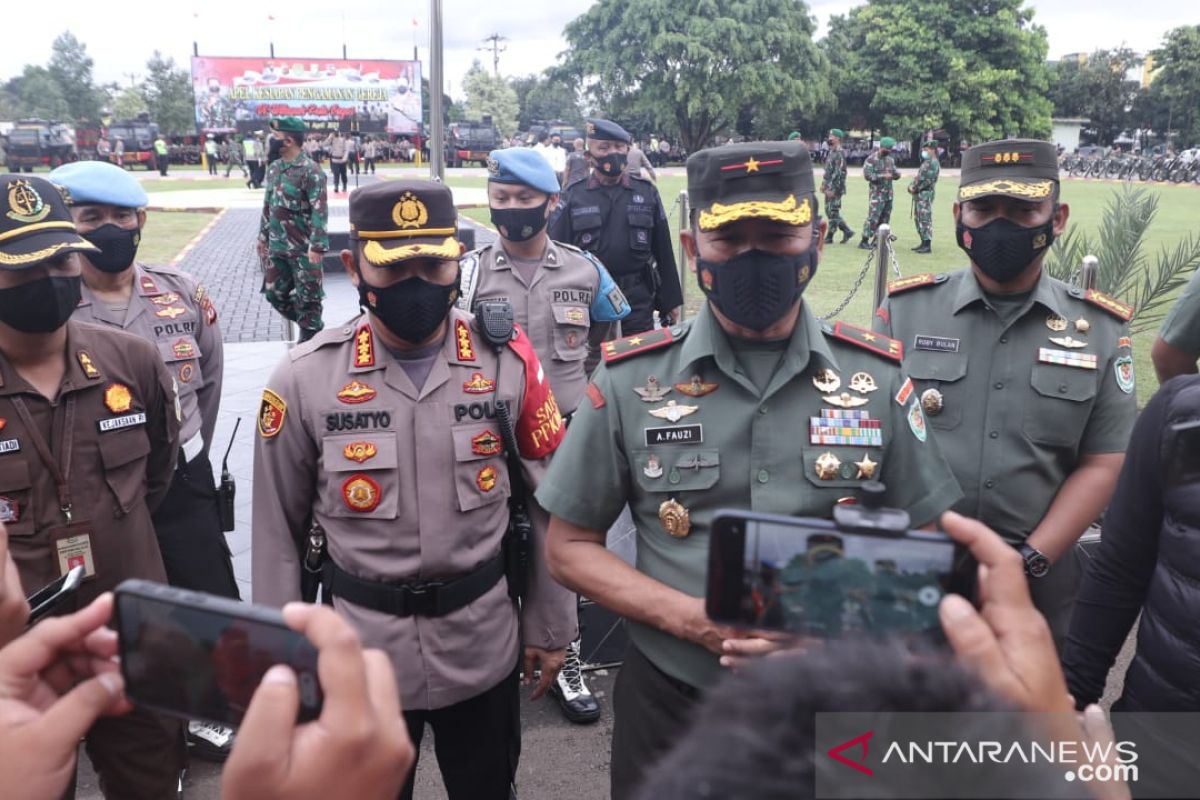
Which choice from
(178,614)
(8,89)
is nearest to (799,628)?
(178,614)

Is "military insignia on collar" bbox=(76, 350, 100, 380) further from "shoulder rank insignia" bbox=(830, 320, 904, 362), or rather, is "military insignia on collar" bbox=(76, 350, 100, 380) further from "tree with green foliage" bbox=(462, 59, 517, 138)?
"tree with green foliage" bbox=(462, 59, 517, 138)

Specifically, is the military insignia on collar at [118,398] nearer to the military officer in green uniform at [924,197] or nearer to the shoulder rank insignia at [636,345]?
the shoulder rank insignia at [636,345]

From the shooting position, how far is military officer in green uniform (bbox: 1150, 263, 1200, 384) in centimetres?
319

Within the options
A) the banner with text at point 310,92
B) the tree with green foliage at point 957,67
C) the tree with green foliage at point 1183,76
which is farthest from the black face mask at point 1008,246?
the tree with green foliage at point 1183,76

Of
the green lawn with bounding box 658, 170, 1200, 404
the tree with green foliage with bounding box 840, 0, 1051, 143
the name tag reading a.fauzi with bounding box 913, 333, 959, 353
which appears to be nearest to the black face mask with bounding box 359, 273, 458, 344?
the name tag reading a.fauzi with bounding box 913, 333, 959, 353

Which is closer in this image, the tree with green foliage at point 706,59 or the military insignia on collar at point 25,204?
the military insignia on collar at point 25,204

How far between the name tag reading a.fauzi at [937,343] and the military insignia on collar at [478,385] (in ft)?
4.72

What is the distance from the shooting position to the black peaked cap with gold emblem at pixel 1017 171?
289cm

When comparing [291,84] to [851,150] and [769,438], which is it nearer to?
[851,150]

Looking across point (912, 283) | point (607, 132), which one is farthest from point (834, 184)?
point (912, 283)

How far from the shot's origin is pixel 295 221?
26.1ft

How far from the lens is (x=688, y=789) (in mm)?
815

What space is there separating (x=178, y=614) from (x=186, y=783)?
275 cm

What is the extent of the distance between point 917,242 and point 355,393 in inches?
626
